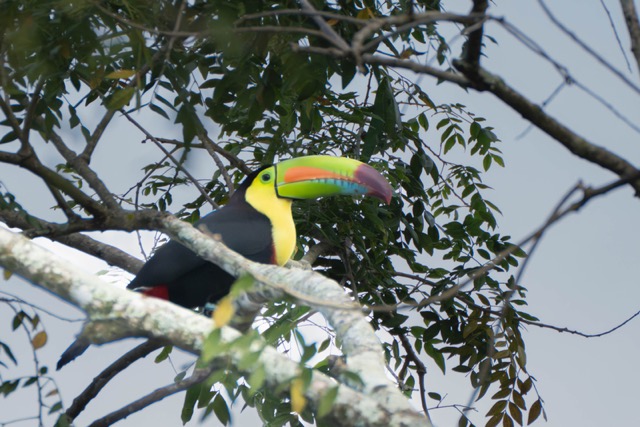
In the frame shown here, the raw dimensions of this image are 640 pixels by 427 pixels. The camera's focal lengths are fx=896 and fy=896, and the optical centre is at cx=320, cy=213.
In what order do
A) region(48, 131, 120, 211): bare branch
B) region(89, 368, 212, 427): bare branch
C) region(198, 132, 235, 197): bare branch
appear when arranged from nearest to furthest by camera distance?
region(89, 368, 212, 427): bare branch, region(48, 131, 120, 211): bare branch, region(198, 132, 235, 197): bare branch

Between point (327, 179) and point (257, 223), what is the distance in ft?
1.38

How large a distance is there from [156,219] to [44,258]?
103 cm

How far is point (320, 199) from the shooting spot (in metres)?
5.18

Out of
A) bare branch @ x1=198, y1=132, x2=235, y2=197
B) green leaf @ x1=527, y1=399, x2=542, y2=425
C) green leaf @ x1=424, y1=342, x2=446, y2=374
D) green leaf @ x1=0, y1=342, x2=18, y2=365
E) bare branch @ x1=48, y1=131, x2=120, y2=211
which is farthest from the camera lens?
bare branch @ x1=198, y1=132, x2=235, y2=197

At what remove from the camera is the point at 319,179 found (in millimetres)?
4559

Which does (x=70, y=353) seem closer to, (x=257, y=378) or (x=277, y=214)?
(x=277, y=214)

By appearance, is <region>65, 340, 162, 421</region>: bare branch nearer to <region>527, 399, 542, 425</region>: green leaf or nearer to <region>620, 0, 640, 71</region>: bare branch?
<region>527, 399, 542, 425</region>: green leaf

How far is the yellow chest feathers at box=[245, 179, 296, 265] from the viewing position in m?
4.45

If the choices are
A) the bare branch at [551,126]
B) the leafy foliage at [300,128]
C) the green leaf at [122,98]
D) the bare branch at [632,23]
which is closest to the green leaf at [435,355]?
the leafy foliage at [300,128]

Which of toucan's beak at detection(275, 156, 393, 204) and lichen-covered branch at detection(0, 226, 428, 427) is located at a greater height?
toucan's beak at detection(275, 156, 393, 204)


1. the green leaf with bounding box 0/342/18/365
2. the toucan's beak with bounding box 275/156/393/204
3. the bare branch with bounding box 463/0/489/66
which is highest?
the toucan's beak with bounding box 275/156/393/204

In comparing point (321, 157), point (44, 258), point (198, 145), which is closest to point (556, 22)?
point (44, 258)

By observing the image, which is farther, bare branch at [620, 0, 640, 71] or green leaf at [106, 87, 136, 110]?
green leaf at [106, 87, 136, 110]

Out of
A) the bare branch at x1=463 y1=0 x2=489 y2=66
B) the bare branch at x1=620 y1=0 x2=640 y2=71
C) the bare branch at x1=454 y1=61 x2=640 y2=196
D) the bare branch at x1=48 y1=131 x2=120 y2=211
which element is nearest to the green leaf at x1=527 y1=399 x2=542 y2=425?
the bare branch at x1=48 y1=131 x2=120 y2=211
